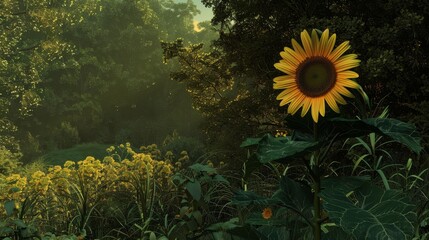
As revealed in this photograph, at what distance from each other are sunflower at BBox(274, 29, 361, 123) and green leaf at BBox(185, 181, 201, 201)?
3.73 ft

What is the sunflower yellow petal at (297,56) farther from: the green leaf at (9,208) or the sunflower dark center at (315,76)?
the green leaf at (9,208)

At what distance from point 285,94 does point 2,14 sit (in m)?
19.3

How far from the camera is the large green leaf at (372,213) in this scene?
1.41m

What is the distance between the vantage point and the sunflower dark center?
5.47ft

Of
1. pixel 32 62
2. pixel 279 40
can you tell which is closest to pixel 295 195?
pixel 279 40

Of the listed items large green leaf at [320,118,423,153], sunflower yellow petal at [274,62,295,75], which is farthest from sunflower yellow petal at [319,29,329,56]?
large green leaf at [320,118,423,153]

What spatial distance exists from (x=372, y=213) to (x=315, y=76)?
51 centimetres

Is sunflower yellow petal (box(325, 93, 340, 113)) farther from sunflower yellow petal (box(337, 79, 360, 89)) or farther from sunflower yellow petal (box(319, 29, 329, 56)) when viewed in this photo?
sunflower yellow petal (box(319, 29, 329, 56))

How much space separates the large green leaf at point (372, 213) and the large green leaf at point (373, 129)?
0.18 metres

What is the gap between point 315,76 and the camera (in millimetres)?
1692

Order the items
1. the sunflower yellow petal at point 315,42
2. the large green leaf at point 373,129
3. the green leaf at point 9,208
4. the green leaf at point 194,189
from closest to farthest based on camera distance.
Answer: the large green leaf at point 373,129 → the sunflower yellow petal at point 315,42 → the green leaf at point 194,189 → the green leaf at point 9,208

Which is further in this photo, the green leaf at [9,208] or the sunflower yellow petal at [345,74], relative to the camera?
the green leaf at [9,208]

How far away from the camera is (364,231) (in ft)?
4.65

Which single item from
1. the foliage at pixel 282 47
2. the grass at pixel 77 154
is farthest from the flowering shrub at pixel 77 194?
the grass at pixel 77 154
